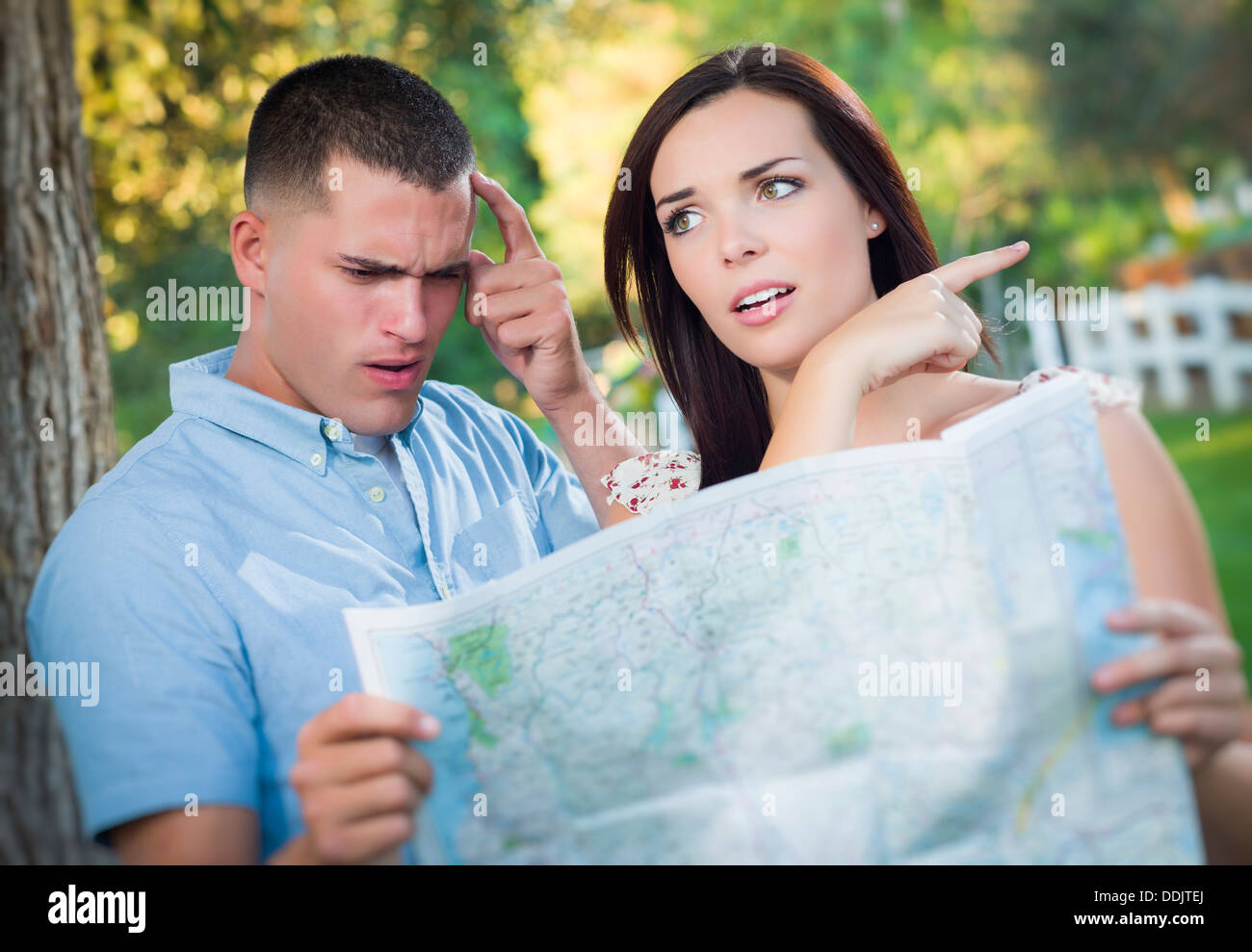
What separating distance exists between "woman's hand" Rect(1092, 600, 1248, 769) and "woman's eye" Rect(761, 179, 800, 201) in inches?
29.2

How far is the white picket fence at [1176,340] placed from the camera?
890 cm

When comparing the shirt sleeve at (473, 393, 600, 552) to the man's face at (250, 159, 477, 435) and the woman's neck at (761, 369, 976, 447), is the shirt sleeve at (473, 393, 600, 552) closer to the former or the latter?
the man's face at (250, 159, 477, 435)

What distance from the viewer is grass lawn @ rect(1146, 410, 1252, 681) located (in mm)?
6098

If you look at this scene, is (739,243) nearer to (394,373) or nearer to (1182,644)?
(394,373)

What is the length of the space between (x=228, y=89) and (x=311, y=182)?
119 inches

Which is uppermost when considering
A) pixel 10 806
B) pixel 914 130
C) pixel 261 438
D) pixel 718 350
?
pixel 914 130

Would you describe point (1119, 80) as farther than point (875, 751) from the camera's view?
Yes

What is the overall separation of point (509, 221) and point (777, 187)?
1.73 feet

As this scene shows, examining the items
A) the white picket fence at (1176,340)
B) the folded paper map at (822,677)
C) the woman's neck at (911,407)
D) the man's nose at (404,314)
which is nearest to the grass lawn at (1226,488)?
the white picket fence at (1176,340)

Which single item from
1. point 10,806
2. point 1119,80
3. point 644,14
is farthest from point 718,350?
point 644,14

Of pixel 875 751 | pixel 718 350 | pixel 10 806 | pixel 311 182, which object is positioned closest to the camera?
pixel 875 751

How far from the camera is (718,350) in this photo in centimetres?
192

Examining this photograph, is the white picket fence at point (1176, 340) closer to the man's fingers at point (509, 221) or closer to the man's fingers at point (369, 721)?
the man's fingers at point (509, 221)
